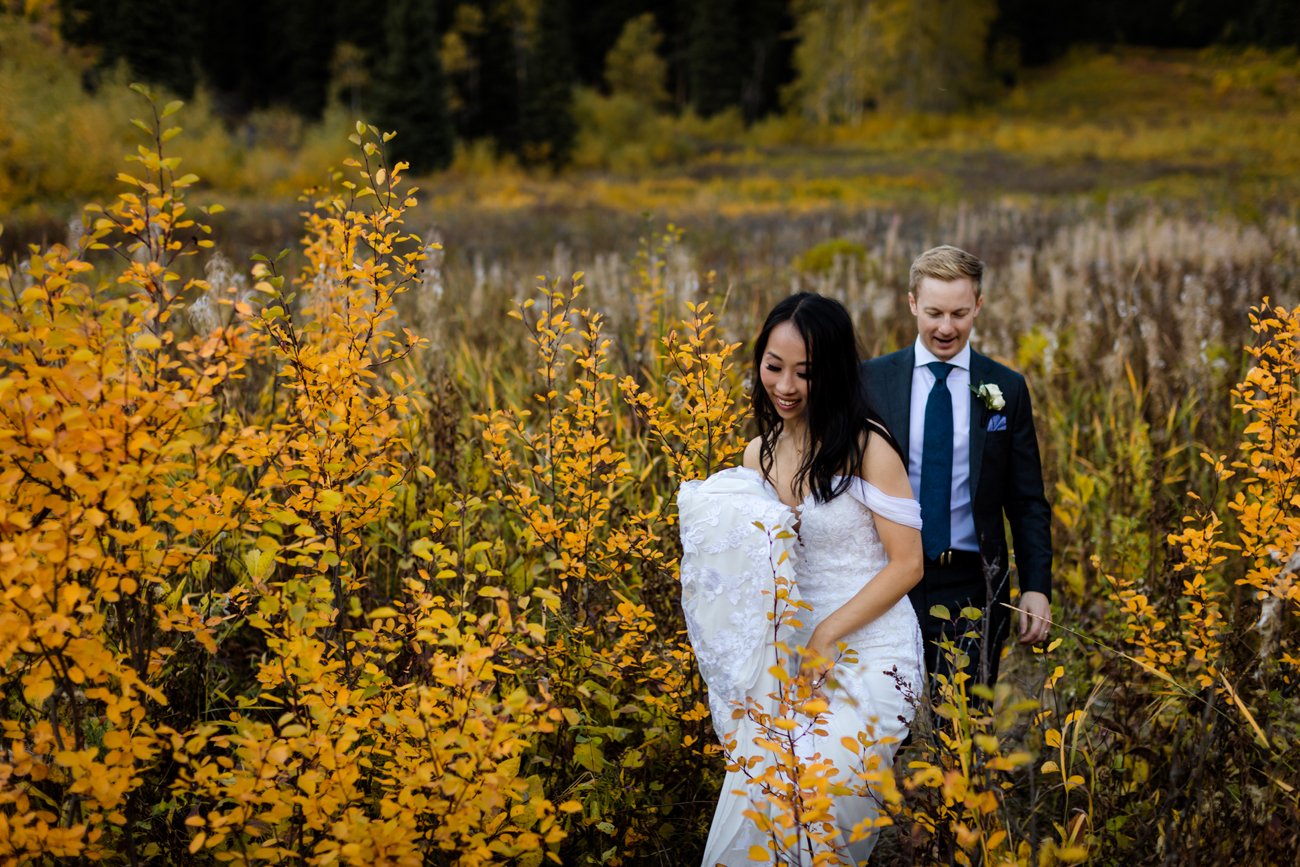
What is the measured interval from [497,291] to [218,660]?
14.7ft

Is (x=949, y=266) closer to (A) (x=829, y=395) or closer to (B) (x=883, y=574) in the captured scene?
(A) (x=829, y=395)

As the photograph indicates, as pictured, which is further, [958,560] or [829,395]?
[958,560]

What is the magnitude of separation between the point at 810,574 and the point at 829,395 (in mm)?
463

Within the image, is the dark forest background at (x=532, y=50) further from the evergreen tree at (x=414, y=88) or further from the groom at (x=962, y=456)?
the groom at (x=962, y=456)

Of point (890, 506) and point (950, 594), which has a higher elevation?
point (890, 506)

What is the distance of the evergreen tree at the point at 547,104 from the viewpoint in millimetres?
32688

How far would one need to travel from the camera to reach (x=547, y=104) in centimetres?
3275

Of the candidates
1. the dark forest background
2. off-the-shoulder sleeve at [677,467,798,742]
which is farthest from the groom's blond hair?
the dark forest background

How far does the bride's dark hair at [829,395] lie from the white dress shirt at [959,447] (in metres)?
0.34

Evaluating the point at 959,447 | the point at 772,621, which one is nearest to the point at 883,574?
the point at 772,621

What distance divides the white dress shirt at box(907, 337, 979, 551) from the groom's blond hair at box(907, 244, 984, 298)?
0.21 metres

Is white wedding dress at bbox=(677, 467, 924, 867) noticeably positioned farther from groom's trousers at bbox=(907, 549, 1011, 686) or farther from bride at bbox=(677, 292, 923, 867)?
groom's trousers at bbox=(907, 549, 1011, 686)

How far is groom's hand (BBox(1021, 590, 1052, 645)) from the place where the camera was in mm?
2379

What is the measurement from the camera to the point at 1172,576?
2.57 metres
